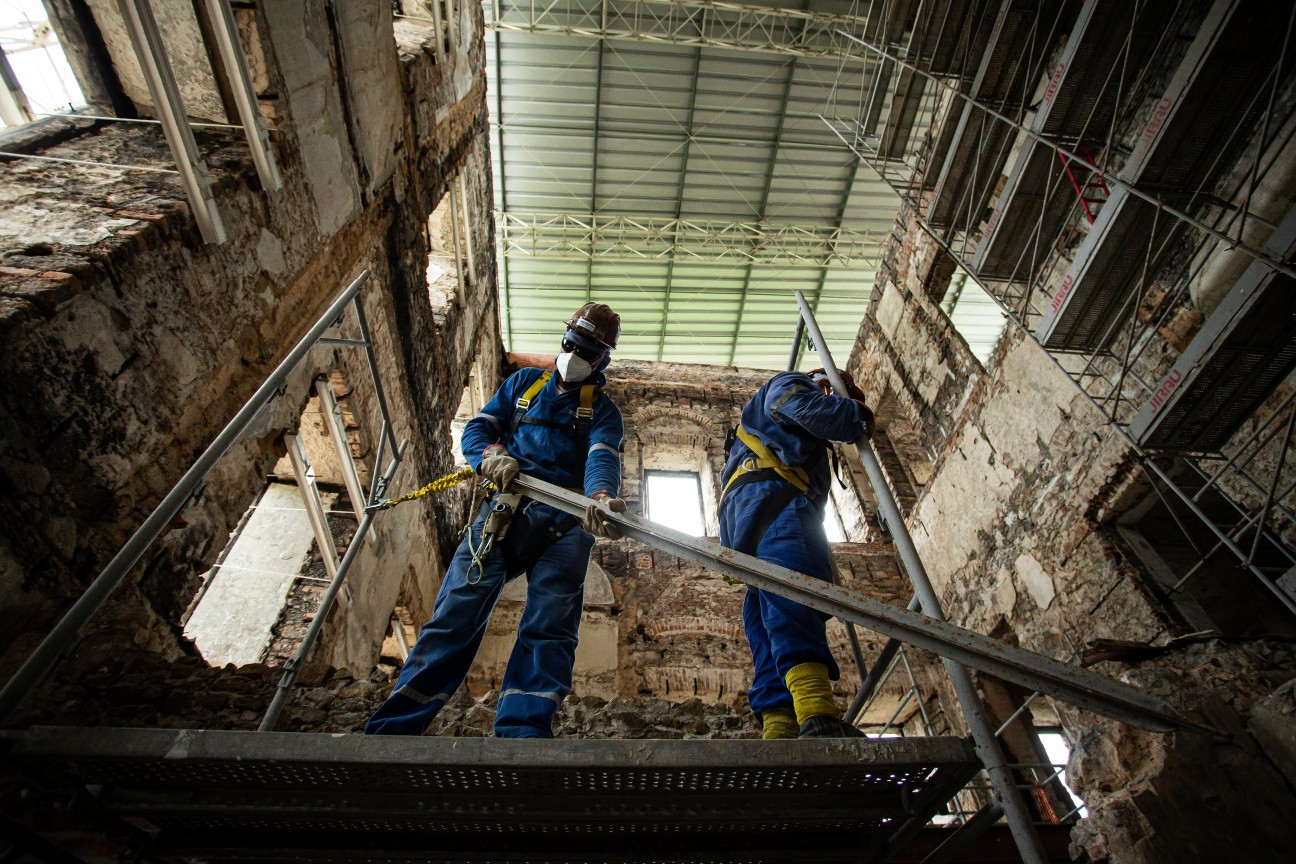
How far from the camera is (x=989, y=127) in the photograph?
20.6 feet

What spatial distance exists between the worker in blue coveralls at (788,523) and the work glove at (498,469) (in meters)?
1.21

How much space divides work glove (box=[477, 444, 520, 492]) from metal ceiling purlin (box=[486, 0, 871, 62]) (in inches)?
401

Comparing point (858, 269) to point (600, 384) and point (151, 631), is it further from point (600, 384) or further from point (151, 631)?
point (151, 631)

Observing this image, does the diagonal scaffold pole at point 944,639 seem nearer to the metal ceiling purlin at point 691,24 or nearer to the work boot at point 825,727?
the work boot at point 825,727

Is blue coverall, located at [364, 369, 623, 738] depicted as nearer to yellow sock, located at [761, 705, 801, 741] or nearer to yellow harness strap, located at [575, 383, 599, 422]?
yellow harness strap, located at [575, 383, 599, 422]

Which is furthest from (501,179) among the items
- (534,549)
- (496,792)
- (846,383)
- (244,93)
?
(496,792)

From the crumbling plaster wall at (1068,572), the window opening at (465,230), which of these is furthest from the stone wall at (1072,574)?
the window opening at (465,230)

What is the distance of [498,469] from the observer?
3217 mm

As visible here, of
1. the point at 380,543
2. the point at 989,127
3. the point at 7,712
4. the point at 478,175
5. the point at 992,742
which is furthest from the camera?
the point at 478,175

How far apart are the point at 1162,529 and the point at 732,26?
1090 centimetres

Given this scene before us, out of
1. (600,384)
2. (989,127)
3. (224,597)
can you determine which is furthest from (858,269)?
(224,597)

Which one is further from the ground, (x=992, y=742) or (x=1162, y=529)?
(x=1162, y=529)

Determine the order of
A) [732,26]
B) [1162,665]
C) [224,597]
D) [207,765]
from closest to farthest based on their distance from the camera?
[207,765]
[1162,665]
[224,597]
[732,26]

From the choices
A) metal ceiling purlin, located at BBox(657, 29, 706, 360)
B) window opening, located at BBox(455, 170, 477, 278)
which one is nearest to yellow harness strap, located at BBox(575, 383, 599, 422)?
window opening, located at BBox(455, 170, 477, 278)
